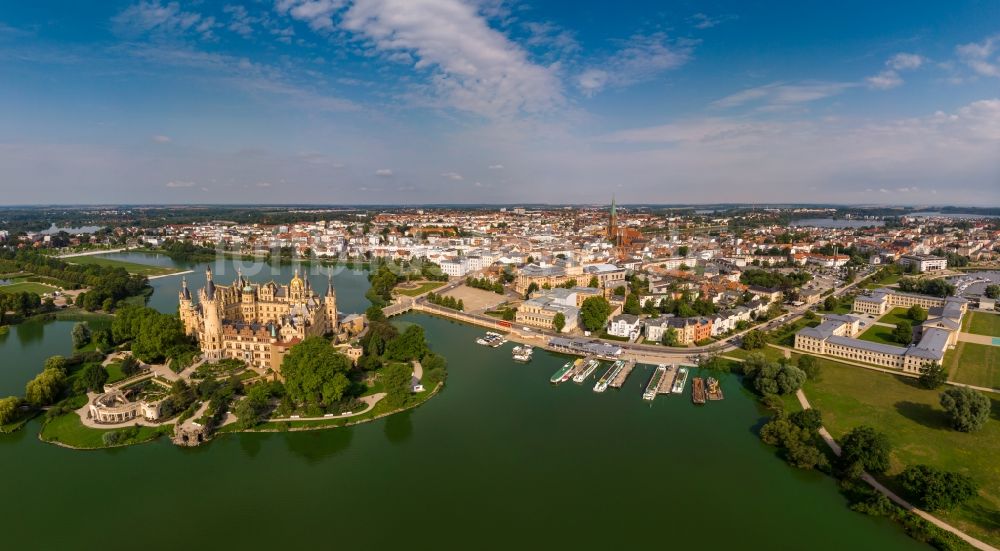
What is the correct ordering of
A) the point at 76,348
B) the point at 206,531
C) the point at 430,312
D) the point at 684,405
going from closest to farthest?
the point at 206,531, the point at 684,405, the point at 76,348, the point at 430,312

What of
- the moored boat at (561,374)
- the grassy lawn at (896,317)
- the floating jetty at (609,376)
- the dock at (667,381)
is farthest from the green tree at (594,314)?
the grassy lawn at (896,317)

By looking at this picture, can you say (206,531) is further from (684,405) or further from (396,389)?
(684,405)

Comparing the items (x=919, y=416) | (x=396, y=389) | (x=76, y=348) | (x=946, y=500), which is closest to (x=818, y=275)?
(x=919, y=416)

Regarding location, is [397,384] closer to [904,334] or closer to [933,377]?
[933,377]

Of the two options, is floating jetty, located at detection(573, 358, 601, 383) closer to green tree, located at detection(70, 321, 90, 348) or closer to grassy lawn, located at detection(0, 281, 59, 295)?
green tree, located at detection(70, 321, 90, 348)

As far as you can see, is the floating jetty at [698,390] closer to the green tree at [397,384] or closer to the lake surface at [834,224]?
the green tree at [397,384]

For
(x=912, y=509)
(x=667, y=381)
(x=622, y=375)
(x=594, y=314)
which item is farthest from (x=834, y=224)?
(x=912, y=509)

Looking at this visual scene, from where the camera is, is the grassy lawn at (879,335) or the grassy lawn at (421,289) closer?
the grassy lawn at (879,335)

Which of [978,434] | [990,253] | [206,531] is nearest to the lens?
[206,531]
